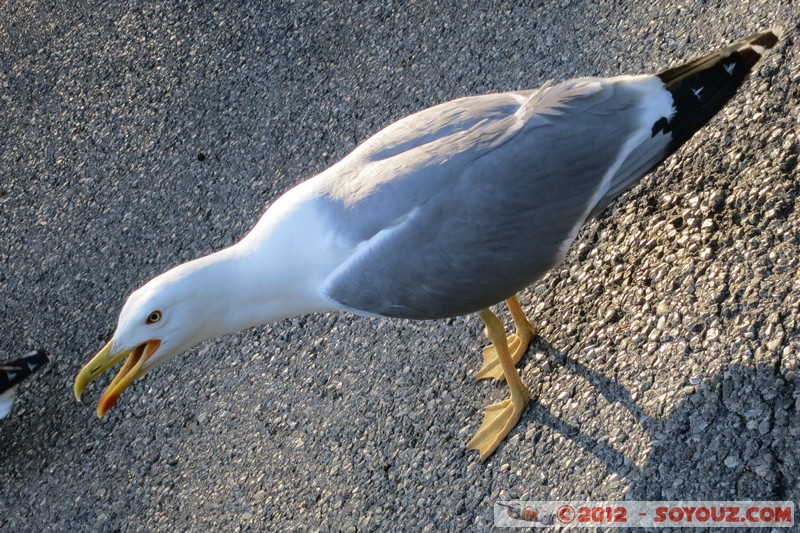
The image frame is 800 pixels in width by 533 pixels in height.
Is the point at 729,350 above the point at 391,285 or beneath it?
beneath

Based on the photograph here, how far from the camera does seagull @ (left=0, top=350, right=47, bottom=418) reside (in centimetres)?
426

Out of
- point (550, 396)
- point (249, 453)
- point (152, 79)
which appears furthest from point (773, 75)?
point (152, 79)

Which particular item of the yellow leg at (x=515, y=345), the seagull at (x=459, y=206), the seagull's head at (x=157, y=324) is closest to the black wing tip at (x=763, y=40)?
the seagull at (x=459, y=206)

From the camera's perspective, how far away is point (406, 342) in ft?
12.0

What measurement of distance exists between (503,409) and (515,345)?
31 cm

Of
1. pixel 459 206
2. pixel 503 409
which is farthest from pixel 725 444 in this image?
pixel 459 206

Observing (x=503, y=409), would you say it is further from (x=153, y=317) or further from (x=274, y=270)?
(x=153, y=317)

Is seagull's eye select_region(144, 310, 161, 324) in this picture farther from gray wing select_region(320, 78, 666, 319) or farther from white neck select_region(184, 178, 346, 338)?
gray wing select_region(320, 78, 666, 319)

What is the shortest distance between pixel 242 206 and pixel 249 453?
150cm

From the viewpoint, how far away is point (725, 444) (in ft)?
8.38

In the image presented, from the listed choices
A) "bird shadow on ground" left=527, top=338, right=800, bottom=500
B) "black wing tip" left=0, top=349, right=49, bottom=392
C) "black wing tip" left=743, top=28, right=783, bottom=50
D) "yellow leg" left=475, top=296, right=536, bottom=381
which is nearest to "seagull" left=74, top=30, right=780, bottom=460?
"black wing tip" left=743, top=28, right=783, bottom=50

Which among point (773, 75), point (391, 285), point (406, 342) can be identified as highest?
point (391, 285)

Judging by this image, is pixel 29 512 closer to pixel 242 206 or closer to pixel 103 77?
pixel 242 206

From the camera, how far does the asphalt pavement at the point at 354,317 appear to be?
2834 millimetres
